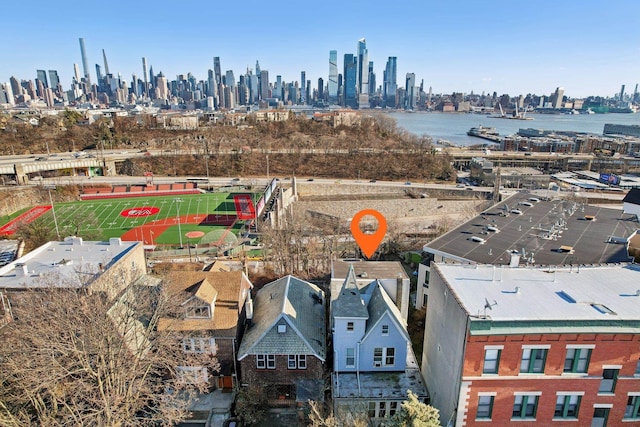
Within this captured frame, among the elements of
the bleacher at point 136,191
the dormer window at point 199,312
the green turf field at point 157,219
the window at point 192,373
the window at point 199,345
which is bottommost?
the green turf field at point 157,219

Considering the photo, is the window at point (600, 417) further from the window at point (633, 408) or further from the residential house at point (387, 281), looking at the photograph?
the residential house at point (387, 281)

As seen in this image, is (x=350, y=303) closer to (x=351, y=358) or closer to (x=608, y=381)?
(x=351, y=358)

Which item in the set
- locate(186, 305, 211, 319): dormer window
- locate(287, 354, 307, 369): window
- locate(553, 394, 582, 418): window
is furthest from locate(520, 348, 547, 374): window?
locate(186, 305, 211, 319): dormer window

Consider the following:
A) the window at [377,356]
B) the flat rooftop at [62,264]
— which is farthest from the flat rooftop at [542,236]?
the flat rooftop at [62,264]

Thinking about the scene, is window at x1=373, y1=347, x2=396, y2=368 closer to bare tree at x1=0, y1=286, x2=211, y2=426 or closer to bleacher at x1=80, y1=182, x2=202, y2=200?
bare tree at x1=0, y1=286, x2=211, y2=426

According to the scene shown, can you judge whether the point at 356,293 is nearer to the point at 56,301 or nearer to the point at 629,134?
the point at 56,301

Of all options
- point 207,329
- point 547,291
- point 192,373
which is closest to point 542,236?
point 547,291
